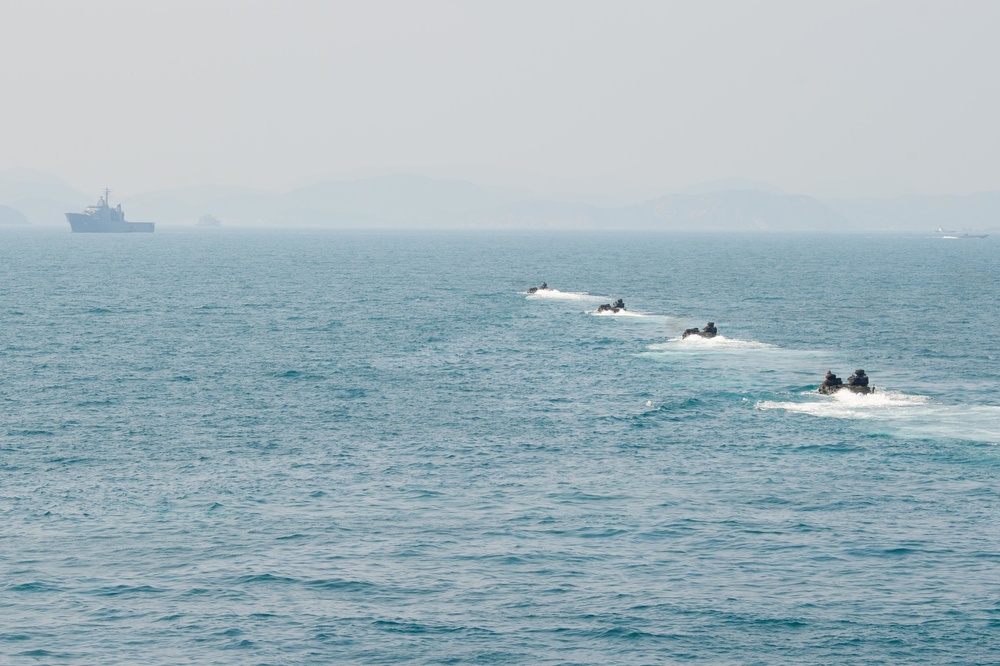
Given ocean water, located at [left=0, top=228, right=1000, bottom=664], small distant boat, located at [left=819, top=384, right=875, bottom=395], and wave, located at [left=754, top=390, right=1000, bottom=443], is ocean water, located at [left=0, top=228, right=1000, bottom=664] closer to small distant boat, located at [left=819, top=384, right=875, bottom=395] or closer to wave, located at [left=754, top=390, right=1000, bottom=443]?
wave, located at [left=754, top=390, right=1000, bottom=443]

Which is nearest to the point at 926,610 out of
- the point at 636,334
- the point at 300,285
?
the point at 636,334

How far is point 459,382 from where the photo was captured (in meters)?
89.1

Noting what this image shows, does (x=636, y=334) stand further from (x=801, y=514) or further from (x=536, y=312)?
(x=801, y=514)

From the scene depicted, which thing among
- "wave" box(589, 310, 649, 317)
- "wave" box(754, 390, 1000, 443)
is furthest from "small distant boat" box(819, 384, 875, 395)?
"wave" box(589, 310, 649, 317)

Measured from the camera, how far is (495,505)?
2140 inches

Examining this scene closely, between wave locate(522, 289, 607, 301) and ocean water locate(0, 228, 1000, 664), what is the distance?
178ft

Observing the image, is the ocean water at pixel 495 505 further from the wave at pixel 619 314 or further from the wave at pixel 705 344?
the wave at pixel 619 314

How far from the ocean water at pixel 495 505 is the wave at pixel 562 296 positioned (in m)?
54.3

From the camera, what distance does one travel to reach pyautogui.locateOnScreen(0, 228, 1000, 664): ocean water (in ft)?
132

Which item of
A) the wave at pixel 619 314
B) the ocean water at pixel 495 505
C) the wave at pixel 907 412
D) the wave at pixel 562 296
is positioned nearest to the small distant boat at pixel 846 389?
the wave at pixel 907 412

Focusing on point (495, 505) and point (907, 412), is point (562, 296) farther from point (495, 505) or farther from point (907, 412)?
point (495, 505)

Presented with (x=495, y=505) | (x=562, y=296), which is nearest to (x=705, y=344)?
(x=562, y=296)

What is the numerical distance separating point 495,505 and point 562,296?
371 feet

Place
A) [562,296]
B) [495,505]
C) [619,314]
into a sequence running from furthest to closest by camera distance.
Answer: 1. [562,296]
2. [619,314]
3. [495,505]
